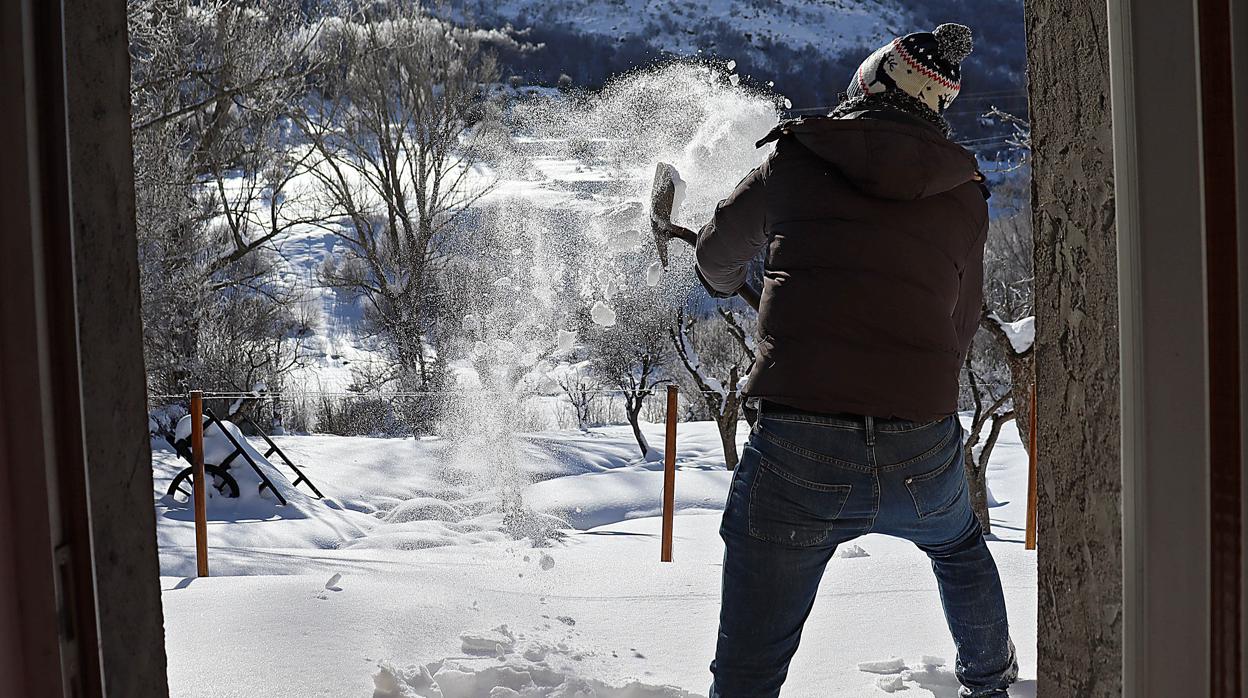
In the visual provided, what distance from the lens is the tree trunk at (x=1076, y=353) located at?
108 centimetres

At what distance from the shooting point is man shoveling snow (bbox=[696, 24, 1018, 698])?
152 cm

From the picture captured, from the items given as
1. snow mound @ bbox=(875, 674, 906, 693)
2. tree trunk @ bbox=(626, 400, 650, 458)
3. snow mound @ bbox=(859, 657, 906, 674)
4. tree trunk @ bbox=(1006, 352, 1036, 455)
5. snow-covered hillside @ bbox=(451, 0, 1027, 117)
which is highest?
snow-covered hillside @ bbox=(451, 0, 1027, 117)

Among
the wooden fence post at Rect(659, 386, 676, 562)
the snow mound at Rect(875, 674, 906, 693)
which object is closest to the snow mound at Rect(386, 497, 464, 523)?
the wooden fence post at Rect(659, 386, 676, 562)

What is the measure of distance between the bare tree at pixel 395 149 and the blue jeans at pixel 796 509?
1543cm

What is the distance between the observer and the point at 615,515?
10.0m

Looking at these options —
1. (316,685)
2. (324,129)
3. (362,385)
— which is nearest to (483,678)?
(316,685)

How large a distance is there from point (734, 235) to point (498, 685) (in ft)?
4.17

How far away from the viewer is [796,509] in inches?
59.7

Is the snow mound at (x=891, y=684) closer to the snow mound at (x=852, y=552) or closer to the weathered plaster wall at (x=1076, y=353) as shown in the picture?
the weathered plaster wall at (x=1076, y=353)

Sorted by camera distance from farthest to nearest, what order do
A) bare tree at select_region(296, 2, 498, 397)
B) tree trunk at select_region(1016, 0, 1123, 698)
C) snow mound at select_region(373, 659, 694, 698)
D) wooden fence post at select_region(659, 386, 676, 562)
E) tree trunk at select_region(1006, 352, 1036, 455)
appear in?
1. bare tree at select_region(296, 2, 498, 397)
2. tree trunk at select_region(1006, 352, 1036, 455)
3. wooden fence post at select_region(659, 386, 676, 562)
4. snow mound at select_region(373, 659, 694, 698)
5. tree trunk at select_region(1016, 0, 1123, 698)

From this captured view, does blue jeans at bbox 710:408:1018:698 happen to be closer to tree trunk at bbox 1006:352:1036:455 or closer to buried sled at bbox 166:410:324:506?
tree trunk at bbox 1006:352:1036:455
